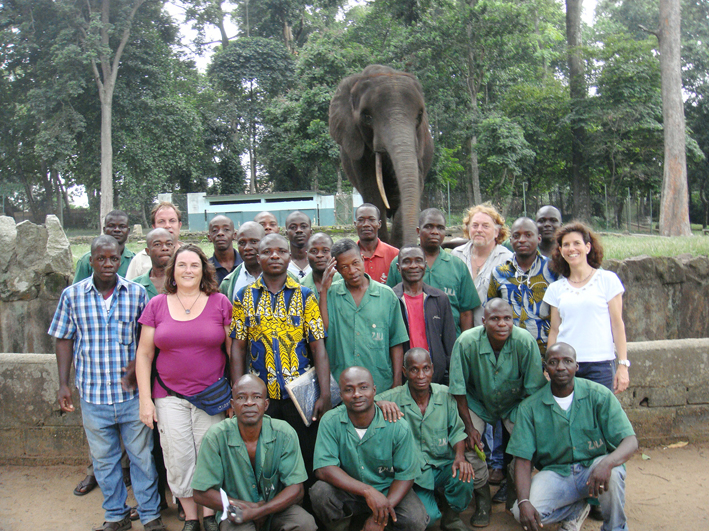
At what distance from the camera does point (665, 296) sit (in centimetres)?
723

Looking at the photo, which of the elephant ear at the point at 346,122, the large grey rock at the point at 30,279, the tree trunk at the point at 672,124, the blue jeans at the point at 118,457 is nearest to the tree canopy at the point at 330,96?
the tree trunk at the point at 672,124

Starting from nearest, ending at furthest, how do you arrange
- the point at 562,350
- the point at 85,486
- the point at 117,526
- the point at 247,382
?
the point at 247,382 < the point at 562,350 < the point at 117,526 < the point at 85,486

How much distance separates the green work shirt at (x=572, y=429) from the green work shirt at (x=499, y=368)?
0.59 ft

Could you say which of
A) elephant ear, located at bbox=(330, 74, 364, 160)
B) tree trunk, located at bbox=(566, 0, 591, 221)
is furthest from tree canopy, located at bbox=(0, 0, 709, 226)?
elephant ear, located at bbox=(330, 74, 364, 160)

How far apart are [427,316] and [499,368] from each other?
0.60 meters

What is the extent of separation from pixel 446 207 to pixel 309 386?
65.9 feet

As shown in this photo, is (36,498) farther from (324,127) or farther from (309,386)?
(324,127)

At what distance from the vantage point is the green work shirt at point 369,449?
11.9 ft

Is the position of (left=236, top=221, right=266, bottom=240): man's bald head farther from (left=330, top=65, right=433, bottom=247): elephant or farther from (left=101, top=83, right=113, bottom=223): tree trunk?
(left=101, top=83, right=113, bottom=223): tree trunk

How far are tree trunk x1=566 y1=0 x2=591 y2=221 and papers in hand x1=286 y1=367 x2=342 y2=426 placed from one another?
18.7 metres

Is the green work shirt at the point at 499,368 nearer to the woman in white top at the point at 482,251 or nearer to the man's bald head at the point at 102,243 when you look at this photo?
the woman in white top at the point at 482,251

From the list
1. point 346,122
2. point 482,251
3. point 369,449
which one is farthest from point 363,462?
point 346,122

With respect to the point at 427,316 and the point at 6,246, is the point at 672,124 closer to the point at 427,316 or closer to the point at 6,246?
the point at 427,316

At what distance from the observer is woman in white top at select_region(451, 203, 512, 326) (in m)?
A: 4.74
